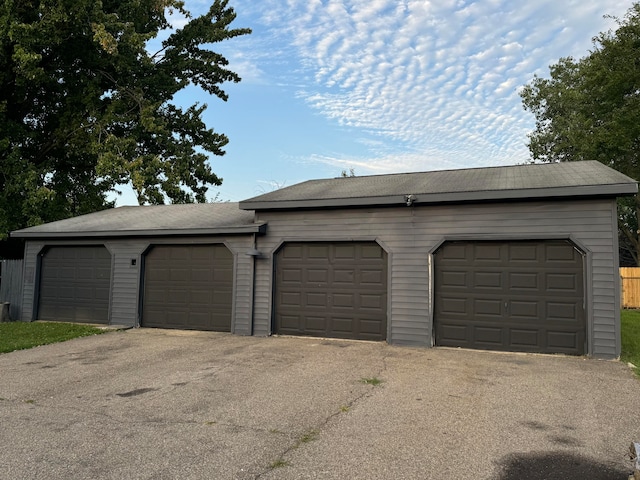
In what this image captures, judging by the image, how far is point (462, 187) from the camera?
28.6 ft

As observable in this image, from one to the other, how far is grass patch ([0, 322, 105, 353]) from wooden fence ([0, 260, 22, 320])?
96cm

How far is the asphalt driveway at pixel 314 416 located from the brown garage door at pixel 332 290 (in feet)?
5.25

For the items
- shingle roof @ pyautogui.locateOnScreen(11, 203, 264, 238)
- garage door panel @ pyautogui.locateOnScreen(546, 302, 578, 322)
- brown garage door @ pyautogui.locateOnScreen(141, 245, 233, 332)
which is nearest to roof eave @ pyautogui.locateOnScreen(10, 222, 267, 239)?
shingle roof @ pyautogui.locateOnScreen(11, 203, 264, 238)

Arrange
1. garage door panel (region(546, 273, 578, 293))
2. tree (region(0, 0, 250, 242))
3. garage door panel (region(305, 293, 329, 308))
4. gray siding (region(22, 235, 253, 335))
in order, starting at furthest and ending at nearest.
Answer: tree (region(0, 0, 250, 242)) → gray siding (region(22, 235, 253, 335)) → garage door panel (region(305, 293, 329, 308)) → garage door panel (region(546, 273, 578, 293))

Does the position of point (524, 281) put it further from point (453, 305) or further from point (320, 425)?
point (320, 425)

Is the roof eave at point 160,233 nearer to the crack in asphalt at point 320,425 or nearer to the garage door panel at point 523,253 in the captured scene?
the crack in asphalt at point 320,425

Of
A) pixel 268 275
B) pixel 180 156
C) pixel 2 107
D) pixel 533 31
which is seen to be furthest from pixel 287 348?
Result: pixel 2 107

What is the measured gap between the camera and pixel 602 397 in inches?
202

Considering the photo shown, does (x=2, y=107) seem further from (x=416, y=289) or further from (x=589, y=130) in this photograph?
(x=589, y=130)

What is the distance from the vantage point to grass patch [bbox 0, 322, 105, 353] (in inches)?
338

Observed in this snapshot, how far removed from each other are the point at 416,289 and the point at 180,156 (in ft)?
46.6

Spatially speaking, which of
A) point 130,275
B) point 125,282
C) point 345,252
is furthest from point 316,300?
point 125,282

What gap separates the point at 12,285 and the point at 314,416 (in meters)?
12.5

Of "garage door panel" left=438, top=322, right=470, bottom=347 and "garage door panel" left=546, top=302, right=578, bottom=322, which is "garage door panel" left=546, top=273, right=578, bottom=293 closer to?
"garage door panel" left=546, top=302, right=578, bottom=322
